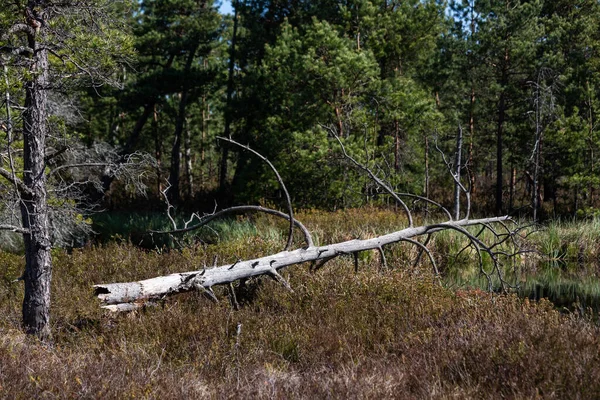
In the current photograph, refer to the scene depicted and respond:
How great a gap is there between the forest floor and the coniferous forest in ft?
0.10

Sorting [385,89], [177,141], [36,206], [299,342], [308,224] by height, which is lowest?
[299,342]

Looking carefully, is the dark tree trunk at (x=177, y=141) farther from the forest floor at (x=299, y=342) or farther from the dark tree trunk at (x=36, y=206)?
the dark tree trunk at (x=36, y=206)

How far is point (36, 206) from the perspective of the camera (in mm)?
5789

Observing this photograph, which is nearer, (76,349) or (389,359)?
(389,359)

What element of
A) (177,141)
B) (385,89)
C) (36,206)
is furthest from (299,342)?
(177,141)

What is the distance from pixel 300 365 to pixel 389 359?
31.7 inches

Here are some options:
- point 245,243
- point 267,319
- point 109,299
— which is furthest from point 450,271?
point 109,299

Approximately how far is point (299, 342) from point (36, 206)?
2.99m

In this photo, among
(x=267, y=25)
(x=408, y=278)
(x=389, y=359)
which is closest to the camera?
(x=389, y=359)

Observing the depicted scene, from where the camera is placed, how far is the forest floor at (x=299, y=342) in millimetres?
4047

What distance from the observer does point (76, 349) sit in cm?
564

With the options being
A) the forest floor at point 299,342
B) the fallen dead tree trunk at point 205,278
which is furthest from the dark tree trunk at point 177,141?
the fallen dead tree trunk at point 205,278

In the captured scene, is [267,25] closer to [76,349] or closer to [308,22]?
[308,22]

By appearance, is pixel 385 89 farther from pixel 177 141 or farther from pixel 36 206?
pixel 36 206
